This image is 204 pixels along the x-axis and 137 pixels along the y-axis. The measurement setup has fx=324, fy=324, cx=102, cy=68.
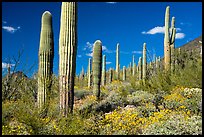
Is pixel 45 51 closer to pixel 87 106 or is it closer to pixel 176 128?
pixel 87 106

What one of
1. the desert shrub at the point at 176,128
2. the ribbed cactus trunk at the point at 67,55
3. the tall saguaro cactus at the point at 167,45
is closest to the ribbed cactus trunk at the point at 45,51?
the ribbed cactus trunk at the point at 67,55

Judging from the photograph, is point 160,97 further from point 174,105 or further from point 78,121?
point 78,121

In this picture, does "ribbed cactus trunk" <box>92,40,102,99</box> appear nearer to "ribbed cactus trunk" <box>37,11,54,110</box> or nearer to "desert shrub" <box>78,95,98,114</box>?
"desert shrub" <box>78,95,98,114</box>

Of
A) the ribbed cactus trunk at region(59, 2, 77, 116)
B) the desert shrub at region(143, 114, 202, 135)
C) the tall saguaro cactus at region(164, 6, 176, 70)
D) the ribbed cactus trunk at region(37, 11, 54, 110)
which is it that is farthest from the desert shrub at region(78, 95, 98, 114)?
the tall saguaro cactus at region(164, 6, 176, 70)

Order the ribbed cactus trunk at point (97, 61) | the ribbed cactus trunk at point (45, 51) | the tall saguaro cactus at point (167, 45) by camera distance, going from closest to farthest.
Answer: the ribbed cactus trunk at point (45, 51) < the ribbed cactus trunk at point (97, 61) < the tall saguaro cactus at point (167, 45)

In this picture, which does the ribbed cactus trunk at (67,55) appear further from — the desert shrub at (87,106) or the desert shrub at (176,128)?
the desert shrub at (176,128)

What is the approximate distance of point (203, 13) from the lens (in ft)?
25.7

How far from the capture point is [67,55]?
921cm

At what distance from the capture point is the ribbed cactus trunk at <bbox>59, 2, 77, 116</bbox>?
29.9 ft

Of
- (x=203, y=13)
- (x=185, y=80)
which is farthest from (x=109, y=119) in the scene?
(x=185, y=80)

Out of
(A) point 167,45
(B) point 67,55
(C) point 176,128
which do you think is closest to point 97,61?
(A) point 167,45

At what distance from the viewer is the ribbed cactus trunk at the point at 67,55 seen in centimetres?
912

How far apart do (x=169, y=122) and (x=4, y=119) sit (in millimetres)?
3776

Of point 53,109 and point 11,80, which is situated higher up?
point 11,80
